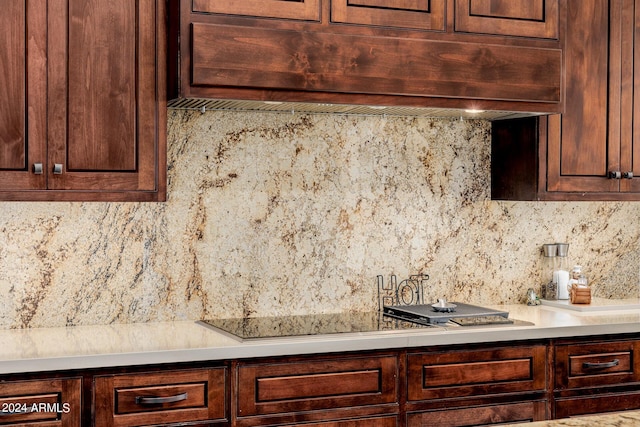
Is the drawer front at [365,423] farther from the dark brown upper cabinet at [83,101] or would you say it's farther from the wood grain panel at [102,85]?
the wood grain panel at [102,85]

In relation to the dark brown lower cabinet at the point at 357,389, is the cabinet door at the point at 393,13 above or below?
above

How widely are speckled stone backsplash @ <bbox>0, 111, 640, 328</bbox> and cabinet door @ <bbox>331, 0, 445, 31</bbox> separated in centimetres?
52

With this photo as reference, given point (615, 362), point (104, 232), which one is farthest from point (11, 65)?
point (615, 362)

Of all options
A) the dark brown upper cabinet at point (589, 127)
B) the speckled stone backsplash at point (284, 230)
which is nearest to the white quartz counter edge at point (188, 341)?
the speckled stone backsplash at point (284, 230)

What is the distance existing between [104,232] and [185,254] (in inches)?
12.6

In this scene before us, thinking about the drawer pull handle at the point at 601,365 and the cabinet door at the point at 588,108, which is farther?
the cabinet door at the point at 588,108

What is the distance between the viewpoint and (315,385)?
276 centimetres

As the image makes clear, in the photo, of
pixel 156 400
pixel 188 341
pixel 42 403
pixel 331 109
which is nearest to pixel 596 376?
pixel 331 109

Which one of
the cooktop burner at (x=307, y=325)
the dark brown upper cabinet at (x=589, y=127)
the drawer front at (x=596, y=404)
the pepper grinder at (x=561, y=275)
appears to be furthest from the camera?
the pepper grinder at (x=561, y=275)

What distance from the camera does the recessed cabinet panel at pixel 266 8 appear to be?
2811 mm

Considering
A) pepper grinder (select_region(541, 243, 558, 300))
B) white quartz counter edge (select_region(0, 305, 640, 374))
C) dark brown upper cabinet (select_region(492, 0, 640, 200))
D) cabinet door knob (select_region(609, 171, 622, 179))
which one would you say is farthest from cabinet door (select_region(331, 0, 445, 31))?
pepper grinder (select_region(541, 243, 558, 300))

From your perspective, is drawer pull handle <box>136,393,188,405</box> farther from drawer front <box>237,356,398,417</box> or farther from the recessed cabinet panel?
the recessed cabinet panel

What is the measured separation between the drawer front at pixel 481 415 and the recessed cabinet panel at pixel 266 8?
57.8 inches

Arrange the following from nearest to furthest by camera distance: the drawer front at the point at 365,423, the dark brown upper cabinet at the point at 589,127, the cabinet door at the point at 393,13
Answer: the drawer front at the point at 365,423
the cabinet door at the point at 393,13
the dark brown upper cabinet at the point at 589,127
